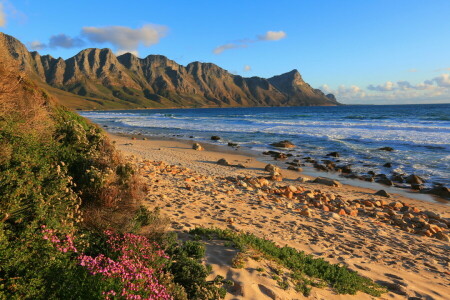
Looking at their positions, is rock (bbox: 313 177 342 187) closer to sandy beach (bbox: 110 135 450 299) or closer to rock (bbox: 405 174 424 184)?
sandy beach (bbox: 110 135 450 299)

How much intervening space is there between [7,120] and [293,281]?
5.41m

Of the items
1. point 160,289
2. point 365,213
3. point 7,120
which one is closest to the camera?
point 160,289

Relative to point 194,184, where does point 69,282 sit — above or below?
above

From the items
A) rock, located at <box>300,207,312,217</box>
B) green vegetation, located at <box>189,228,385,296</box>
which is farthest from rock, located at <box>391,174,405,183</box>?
green vegetation, located at <box>189,228,385,296</box>

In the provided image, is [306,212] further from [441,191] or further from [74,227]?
[441,191]

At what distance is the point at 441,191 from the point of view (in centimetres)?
1486

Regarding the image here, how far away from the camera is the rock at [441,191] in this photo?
1459cm

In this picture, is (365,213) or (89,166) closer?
(89,166)

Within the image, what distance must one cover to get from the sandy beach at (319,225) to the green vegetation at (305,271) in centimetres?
16

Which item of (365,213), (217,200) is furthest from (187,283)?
(365,213)

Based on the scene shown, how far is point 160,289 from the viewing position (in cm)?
369

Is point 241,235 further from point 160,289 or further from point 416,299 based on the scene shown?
point 416,299

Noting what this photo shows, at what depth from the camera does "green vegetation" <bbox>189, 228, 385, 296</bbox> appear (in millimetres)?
5234

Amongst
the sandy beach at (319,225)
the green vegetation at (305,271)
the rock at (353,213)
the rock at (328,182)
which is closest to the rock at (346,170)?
the rock at (328,182)
